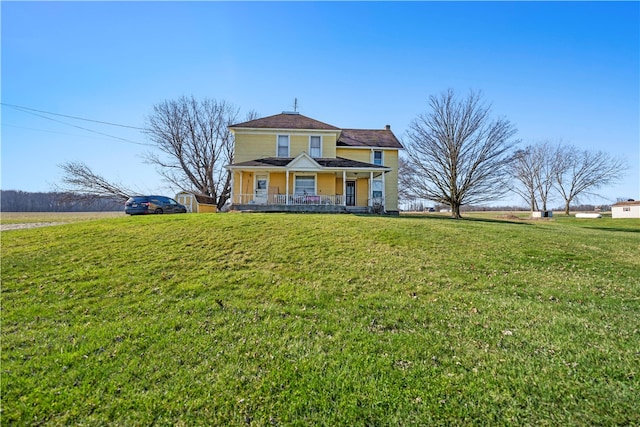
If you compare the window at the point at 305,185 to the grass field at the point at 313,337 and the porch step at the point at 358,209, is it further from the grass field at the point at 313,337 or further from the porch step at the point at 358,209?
the grass field at the point at 313,337

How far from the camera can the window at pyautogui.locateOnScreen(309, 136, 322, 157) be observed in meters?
22.0

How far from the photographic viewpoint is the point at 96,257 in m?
7.88

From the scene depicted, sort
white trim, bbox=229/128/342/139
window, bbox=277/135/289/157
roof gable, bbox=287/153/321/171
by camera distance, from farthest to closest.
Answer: window, bbox=277/135/289/157
white trim, bbox=229/128/342/139
roof gable, bbox=287/153/321/171

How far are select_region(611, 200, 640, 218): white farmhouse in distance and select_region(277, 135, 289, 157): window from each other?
47591 mm

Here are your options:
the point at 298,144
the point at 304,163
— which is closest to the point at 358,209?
the point at 304,163

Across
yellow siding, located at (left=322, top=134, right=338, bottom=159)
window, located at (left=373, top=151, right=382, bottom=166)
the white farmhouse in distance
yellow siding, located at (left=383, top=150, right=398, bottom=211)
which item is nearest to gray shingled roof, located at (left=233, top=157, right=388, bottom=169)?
yellow siding, located at (left=322, top=134, right=338, bottom=159)

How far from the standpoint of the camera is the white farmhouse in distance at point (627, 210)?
122 feet

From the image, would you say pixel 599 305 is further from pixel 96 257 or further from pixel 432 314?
pixel 96 257

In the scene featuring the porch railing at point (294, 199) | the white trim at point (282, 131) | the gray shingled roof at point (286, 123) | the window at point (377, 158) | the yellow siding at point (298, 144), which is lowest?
the porch railing at point (294, 199)

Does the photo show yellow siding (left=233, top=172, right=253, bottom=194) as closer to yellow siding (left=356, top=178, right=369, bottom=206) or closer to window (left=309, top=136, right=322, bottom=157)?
window (left=309, top=136, right=322, bottom=157)

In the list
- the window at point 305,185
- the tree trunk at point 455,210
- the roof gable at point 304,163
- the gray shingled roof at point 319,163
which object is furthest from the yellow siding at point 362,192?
the tree trunk at point 455,210

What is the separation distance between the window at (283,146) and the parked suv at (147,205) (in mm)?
8836

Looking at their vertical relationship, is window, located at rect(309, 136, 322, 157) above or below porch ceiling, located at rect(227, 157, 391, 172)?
above

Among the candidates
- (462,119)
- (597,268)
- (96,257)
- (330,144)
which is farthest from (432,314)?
(462,119)
